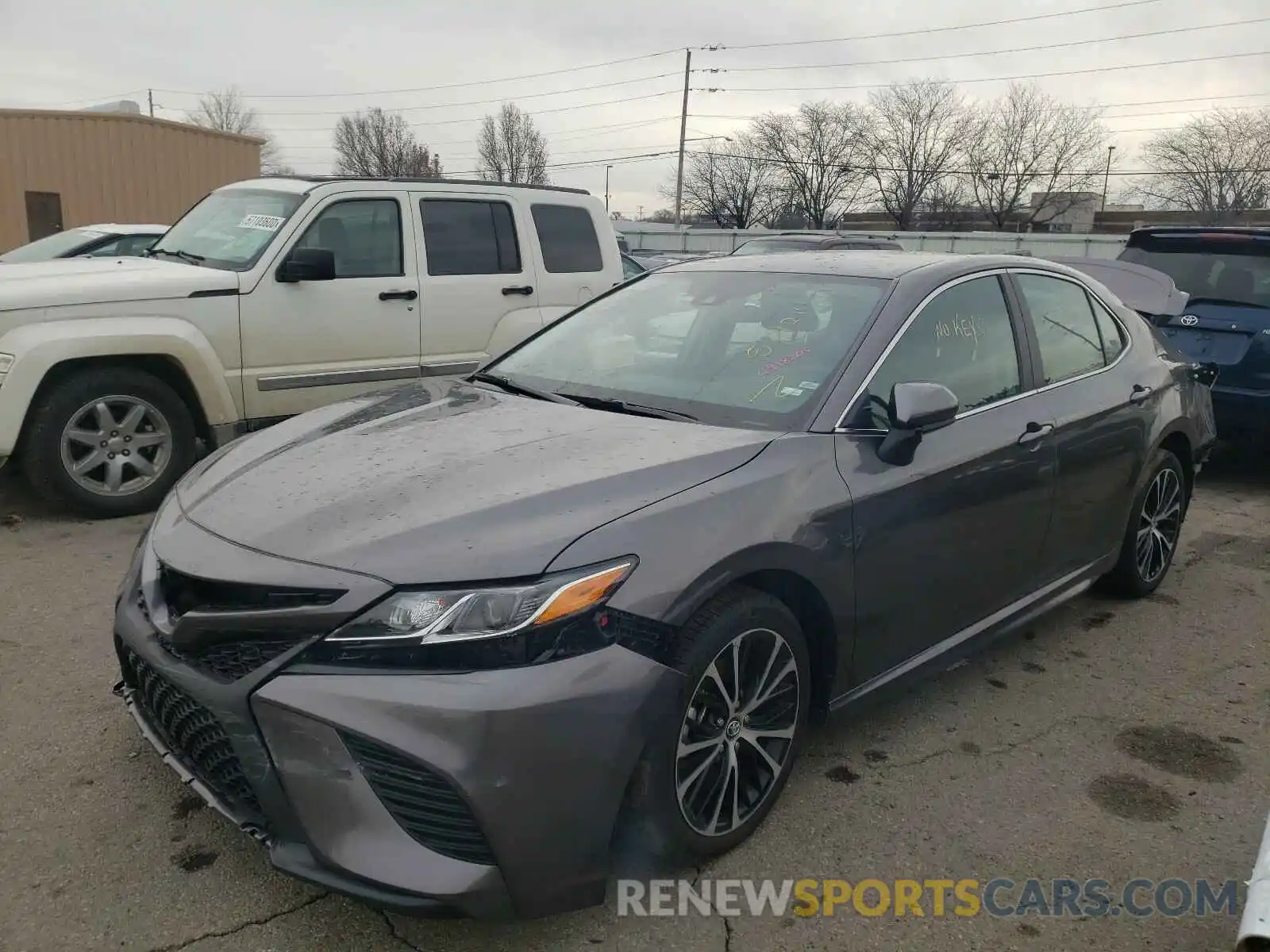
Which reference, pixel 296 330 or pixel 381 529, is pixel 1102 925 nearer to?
pixel 381 529

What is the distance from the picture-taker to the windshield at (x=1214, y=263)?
23.1ft

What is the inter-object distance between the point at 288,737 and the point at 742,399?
1.71m

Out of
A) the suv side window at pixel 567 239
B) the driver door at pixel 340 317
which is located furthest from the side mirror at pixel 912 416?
Result: the suv side window at pixel 567 239

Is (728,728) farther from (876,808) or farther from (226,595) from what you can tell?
(226,595)

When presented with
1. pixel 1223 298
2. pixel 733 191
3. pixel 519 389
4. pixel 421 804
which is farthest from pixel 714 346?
pixel 733 191

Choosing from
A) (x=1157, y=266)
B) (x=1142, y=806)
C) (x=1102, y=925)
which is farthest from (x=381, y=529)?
(x=1157, y=266)

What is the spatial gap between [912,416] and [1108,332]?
6.60 ft

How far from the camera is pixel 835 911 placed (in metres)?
2.58

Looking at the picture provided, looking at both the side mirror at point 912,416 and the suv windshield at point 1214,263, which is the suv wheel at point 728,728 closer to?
the side mirror at point 912,416

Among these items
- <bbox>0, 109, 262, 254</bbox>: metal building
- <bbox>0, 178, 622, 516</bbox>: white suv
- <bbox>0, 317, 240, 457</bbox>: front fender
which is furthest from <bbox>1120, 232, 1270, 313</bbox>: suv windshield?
<bbox>0, 109, 262, 254</bbox>: metal building

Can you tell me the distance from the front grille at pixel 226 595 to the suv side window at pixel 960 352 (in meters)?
1.68

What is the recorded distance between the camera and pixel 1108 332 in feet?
14.7

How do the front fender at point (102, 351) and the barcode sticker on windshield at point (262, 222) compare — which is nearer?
the front fender at point (102, 351)

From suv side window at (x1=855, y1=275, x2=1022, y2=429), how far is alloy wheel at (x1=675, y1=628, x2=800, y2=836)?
83 centimetres
